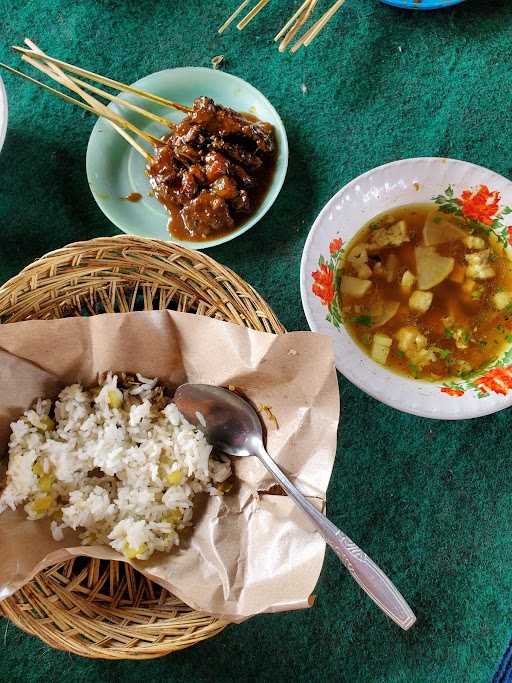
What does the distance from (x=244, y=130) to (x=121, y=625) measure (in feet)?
3.62

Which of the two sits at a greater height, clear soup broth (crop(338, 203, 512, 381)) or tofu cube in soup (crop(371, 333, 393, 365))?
clear soup broth (crop(338, 203, 512, 381))

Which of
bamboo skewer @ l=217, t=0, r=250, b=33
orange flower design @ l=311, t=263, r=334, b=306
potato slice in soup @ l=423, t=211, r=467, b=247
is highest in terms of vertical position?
potato slice in soup @ l=423, t=211, r=467, b=247

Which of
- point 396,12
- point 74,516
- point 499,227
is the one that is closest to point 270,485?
point 74,516

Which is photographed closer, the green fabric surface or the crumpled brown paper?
the crumpled brown paper

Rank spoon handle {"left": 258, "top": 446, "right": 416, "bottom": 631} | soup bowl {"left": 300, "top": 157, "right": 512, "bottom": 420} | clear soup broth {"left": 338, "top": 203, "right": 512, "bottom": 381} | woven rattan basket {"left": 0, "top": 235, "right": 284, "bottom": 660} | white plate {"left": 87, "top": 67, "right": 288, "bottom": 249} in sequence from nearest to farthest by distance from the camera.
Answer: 1. spoon handle {"left": 258, "top": 446, "right": 416, "bottom": 631}
2. woven rattan basket {"left": 0, "top": 235, "right": 284, "bottom": 660}
3. soup bowl {"left": 300, "top": 157, "right": 512, "bottom": 420}
4. clear soup broth {"left": 338, "top": 203, "right": 512, "bottom": 381}
5. white plate {"left": 87, "top": 67, "right": 288, "bottom": 249}

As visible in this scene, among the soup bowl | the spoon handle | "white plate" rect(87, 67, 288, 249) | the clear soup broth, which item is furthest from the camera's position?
"white plate" rect(87, 67, 288, 249)

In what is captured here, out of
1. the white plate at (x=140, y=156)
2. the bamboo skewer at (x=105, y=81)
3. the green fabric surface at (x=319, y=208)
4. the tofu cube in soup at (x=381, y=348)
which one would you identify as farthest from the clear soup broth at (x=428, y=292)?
the bamboo skewer at (x=105, y=81)

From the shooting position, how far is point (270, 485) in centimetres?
137

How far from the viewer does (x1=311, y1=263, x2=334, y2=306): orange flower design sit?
58.4 inches

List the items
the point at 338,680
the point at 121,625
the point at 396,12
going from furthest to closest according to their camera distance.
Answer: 1. the point at 396,12
2. the point at 338,680
3. the point at 121,625

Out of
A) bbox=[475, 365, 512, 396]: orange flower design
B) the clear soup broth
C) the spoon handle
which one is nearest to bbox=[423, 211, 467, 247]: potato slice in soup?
the clear soup broth

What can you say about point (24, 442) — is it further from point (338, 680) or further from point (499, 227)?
point (499, 227)

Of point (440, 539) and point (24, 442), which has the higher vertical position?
point (440, 539)

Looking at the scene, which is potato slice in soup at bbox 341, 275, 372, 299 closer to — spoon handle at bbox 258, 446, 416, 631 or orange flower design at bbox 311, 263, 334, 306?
orange flower design at bbox 311, 263, 334, 306
